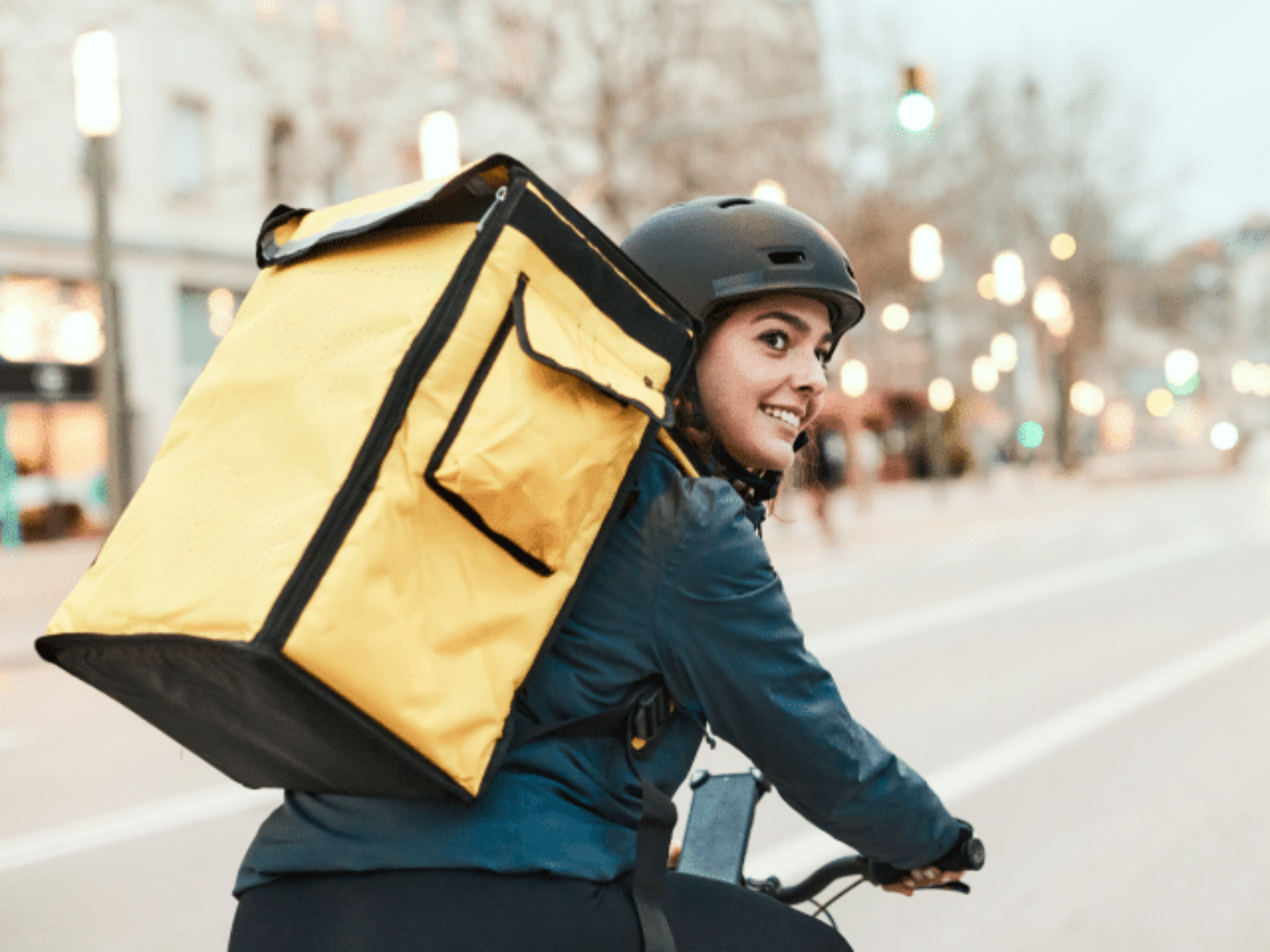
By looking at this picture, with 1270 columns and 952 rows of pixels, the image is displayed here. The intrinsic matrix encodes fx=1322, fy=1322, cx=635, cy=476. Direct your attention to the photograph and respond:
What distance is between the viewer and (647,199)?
21.2 metres

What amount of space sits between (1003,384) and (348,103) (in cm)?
4862

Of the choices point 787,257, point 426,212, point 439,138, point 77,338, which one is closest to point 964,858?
point 787,257

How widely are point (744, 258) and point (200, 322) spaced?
22842mm

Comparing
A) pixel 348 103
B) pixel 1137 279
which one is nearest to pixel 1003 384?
pixel 1137 279

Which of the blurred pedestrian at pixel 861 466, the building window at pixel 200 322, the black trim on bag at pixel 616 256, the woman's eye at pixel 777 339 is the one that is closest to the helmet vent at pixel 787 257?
the woman's eye at pixel 777 339

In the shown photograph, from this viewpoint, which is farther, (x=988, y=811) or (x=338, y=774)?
(x=988, y=811)

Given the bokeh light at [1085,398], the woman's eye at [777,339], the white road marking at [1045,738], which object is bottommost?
the white road marking at [1045,738]

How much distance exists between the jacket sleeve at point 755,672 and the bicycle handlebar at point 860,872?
0.52 feet

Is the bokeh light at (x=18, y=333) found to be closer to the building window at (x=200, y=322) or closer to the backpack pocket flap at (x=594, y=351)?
the building window at (x=200, y=322)

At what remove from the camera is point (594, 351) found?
153 cm

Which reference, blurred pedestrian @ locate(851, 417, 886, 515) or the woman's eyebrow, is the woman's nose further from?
blurred pedestrian @ locate(851, 417, 886, 515)

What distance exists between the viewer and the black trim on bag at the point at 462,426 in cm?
139

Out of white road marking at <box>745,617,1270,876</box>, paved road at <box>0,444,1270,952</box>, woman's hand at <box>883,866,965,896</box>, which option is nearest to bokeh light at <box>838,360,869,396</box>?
paved road at <box>0,444,1270,952</box>

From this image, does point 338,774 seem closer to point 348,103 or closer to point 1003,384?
point 348,103
